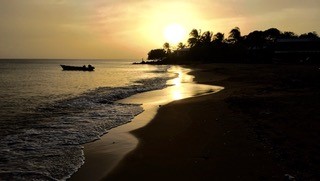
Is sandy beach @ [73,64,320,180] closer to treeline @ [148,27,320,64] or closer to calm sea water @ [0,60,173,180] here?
calm sea water @ [0,60,173,180]

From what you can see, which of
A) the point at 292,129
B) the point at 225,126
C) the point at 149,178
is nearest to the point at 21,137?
the point at 149,178

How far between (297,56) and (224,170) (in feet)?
252

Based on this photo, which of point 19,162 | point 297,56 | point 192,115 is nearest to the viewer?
point 19,162

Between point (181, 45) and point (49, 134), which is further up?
point (181, 45)

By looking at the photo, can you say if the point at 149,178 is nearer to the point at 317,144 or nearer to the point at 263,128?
→ the point at 317,144

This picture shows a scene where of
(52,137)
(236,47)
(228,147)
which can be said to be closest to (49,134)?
(52,137)

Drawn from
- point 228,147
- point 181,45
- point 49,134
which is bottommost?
point 49,134

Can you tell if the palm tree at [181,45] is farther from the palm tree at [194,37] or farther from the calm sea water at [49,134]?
the calm sea water at [49,134]

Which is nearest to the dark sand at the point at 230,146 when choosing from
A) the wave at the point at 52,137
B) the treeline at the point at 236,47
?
the wave at the point at 52,137

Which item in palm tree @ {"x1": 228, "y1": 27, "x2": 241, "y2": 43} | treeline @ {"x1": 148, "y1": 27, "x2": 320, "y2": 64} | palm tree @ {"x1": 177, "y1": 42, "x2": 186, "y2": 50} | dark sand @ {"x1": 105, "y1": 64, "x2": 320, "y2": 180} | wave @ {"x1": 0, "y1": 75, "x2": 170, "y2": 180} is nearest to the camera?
dark sand @ {"x1": 105, "y1": 64, "x2": 320, "y2": 180}

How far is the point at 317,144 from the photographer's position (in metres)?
9.39

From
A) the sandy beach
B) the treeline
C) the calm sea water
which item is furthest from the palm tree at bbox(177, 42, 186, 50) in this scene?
the sandy beach

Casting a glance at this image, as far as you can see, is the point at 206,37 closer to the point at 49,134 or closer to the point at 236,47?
the point at 236,47

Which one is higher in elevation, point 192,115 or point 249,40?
point 249,40
